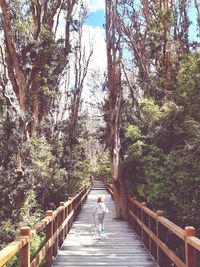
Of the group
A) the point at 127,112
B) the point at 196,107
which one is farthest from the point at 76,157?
the point at 196,107

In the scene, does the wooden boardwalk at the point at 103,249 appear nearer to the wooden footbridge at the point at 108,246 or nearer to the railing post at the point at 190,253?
the wooden footbridge at the point at 108,246

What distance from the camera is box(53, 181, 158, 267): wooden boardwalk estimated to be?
26.5 feet

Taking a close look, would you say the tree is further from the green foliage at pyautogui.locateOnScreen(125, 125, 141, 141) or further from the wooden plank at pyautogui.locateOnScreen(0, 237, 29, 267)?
the wooden plank at pyautogui.locateOnScreen(0, 237, 29, 267)

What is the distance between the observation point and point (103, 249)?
→ 31.8ft

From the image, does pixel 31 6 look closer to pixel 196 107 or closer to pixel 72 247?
pixel 196 107

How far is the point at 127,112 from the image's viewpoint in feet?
58.6

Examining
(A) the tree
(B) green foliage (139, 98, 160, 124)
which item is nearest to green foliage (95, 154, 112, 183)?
(A) the tree

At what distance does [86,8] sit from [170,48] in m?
8.61

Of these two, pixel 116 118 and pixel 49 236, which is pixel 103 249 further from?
pixel 116 118

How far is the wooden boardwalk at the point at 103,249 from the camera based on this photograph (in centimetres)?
809

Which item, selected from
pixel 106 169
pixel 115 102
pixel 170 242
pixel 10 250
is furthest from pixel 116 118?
pixel 106 169

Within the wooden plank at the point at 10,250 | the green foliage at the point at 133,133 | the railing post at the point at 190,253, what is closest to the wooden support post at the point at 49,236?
the wooden plank at the point at 10,250

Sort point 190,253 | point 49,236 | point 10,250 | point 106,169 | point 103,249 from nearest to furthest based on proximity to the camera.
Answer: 1. point 10,250
2. point 190,253
3. point 49,236
4. point 103,249
5. point 106,169

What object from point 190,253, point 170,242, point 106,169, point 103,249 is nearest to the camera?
point 190,253
